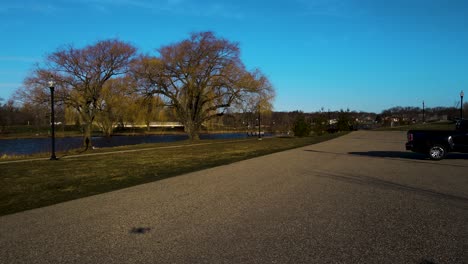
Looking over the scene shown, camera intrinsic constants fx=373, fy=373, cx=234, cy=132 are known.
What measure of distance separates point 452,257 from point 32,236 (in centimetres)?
556

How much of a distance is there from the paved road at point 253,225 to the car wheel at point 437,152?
662cm

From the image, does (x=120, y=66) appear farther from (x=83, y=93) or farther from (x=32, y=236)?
(x=32, y=236)

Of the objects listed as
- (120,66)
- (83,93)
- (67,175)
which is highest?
(120,66)

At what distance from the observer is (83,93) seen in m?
34.8

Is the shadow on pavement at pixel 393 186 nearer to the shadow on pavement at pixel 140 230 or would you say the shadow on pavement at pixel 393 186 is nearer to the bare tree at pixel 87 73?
the shadow on pavement at pixel 140 230

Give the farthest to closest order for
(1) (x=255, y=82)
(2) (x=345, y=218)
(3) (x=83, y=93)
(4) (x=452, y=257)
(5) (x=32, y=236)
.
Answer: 1. (1) (x=255, y=82)
2. (3) (x=83, y=93)
3. (2) (x=345, y=218)
4. (5) (x=32, y=236)
5. (4) (x=452, y=257)

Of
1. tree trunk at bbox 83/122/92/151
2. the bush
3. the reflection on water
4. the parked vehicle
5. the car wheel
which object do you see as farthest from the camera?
the bush

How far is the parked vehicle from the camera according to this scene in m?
15.8

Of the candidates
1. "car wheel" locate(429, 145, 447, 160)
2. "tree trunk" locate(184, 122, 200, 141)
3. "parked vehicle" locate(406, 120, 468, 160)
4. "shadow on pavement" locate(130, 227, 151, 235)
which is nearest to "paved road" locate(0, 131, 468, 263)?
"shadow on pavement" locate(130, 227, 151, 235)

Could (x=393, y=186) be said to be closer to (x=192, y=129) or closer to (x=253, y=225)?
(x=253, y=225)

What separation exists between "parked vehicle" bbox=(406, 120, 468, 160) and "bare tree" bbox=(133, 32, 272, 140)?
2452 cm

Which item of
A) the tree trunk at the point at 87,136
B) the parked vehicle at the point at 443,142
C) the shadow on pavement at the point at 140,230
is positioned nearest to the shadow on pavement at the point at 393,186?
the shadow on pavement at the point at 140,230

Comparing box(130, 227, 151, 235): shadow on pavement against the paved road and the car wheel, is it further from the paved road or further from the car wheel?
the car wheel

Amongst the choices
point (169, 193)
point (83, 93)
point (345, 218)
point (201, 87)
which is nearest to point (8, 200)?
point (169, 193)
